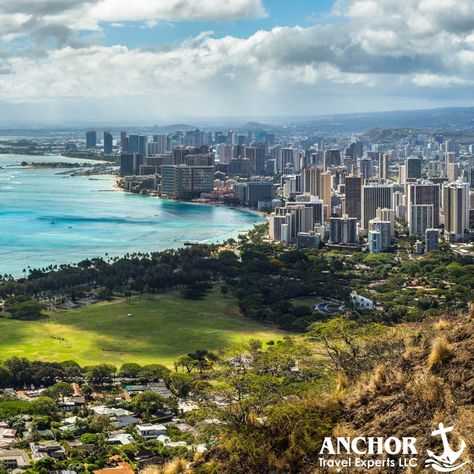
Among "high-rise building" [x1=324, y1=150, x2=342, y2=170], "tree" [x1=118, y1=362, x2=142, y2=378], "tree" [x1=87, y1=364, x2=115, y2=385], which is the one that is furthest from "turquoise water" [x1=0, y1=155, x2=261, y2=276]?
"high-rise building" [x1=324, y1=150, x2=342, y2=170]

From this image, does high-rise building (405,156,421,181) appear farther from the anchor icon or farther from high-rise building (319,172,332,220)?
the anchor icon

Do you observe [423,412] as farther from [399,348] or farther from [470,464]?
[399,348]

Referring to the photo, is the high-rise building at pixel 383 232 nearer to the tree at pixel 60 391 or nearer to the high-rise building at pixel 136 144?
the tree at pixel 60 391

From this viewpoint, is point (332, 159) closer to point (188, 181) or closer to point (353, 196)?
point (188, 181)

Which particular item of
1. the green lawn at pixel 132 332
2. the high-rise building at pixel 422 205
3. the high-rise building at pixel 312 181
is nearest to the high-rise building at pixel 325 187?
the high-rise building at pixel 312 181

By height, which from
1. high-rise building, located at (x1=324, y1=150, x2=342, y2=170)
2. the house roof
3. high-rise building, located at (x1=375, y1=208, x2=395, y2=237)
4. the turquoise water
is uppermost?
high-rise building, located at (x1=324, y1=150, x2=342, y2=170)
